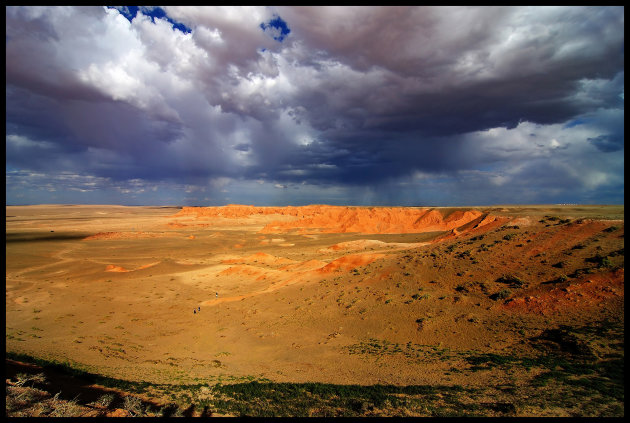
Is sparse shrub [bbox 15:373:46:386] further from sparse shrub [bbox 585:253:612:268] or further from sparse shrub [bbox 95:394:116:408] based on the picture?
sparse shrub [bbox 585:253:612:268]

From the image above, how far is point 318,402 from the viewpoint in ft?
28.8

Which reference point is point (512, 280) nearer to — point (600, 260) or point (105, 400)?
point (600, 260)

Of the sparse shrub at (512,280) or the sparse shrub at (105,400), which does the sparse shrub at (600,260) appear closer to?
the sparse shrub at (512,280)

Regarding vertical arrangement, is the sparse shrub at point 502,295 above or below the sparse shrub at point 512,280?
below

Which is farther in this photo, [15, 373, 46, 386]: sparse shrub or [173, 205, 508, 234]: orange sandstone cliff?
[173, 205, 508, 234]: orange sandstone cliff

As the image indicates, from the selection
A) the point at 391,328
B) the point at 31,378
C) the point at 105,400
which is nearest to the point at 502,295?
the point at 391,328

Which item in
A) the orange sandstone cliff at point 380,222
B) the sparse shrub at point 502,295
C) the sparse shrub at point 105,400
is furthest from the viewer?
the orange sandstone cliff at point 380,222

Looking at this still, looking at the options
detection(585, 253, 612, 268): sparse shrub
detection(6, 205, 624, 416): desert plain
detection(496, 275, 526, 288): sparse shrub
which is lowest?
detection(6, 205, 624, 416): desert plain

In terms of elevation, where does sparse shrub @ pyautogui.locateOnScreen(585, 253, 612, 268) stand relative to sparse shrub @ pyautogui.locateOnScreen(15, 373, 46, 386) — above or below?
above

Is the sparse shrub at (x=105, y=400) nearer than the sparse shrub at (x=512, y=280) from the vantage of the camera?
Yes

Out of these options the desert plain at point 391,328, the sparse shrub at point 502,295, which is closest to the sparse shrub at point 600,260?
the desert plain at point 391,328

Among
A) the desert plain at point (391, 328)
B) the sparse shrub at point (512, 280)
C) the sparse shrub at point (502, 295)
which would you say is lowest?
the desert plain at point (391, 328)

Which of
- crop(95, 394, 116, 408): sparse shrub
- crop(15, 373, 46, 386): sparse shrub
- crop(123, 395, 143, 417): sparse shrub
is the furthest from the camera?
crop(15, 373, 46, 386): sparse shrub

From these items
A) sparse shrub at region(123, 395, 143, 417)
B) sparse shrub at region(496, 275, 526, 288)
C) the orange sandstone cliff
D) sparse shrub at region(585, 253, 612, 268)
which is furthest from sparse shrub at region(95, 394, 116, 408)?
the orange sandstone cliff
